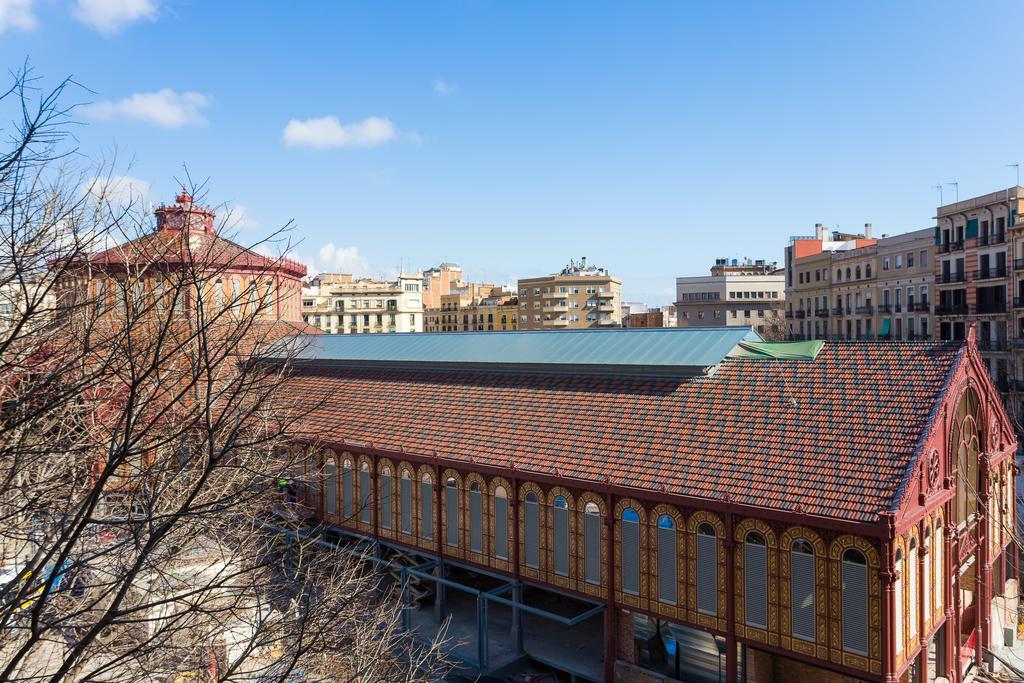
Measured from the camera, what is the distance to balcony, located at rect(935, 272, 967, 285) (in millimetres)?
50281

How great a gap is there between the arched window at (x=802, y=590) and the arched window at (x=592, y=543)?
4473 millimetres

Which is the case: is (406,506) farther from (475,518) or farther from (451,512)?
(475,518)

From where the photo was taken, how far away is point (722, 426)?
18156 mm

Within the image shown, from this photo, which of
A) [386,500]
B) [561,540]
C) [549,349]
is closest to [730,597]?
[561,540]

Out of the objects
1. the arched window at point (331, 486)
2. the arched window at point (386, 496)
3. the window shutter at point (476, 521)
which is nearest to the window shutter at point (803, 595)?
the window shutter at point (476, 521)

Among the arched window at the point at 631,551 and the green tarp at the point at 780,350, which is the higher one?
the green tarp at the point at 780,350

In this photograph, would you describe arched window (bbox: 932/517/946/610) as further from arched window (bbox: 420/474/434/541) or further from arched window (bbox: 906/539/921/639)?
arched window (bbox: 420/474/434/541)

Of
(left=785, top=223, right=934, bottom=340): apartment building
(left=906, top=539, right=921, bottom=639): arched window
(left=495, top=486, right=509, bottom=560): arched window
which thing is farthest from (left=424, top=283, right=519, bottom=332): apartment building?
(left=906, top=539, right=921, bottom=639): arched window

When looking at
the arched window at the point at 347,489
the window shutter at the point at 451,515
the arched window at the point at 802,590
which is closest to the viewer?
the arched window at the point at 802,590

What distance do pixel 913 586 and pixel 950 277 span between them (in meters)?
43.1

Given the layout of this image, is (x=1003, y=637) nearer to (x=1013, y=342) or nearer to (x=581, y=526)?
(x=581, y=526)

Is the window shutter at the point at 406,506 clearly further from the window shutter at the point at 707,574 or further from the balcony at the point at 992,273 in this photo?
the balcony at the point at 992,273

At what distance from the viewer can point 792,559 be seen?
589 inches

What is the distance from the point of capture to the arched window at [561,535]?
1838cm
